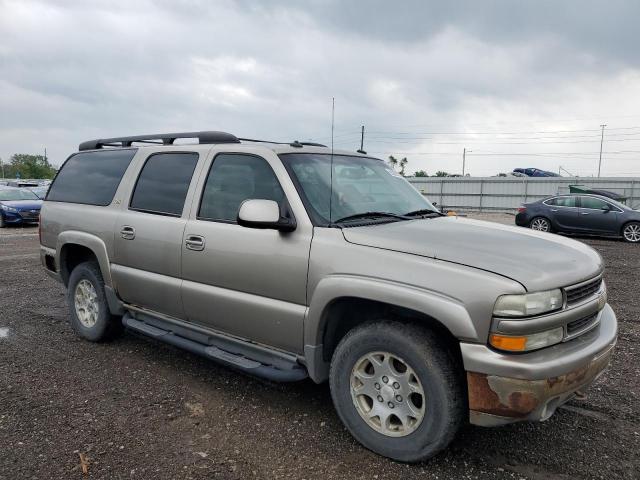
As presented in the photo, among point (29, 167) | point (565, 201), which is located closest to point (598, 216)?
point (565, 201)

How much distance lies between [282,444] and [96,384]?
5.75ft

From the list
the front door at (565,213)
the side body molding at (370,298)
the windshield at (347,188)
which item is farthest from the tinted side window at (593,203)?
the side body molding at (370,298)

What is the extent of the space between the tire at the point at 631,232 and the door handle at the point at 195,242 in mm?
14369

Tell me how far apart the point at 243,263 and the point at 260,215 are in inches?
18.3

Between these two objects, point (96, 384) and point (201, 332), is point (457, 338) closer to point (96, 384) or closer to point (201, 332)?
point (201, 332)

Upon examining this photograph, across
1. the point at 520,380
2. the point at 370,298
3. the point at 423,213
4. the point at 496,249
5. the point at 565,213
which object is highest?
the point at 423,213

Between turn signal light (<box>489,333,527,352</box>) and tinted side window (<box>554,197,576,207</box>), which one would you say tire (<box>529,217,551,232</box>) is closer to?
tinted side window (<box>554,197,576,207</box>)

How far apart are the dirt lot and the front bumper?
486 mm

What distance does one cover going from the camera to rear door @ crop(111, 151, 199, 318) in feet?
12.6

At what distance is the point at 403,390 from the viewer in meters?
2.75

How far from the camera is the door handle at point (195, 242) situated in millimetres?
3594

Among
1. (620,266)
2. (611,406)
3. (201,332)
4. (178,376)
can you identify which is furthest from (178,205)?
(620,266)

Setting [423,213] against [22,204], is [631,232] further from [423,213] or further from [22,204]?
[22,204]

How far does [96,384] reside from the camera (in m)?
3.88
